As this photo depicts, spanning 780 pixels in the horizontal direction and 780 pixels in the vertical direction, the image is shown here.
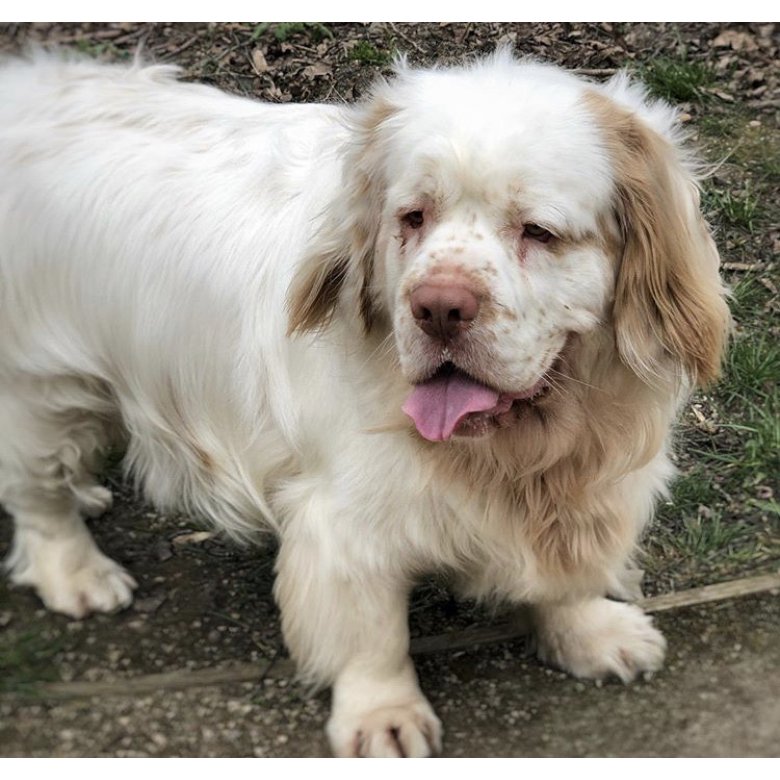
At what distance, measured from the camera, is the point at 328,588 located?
9.01ft

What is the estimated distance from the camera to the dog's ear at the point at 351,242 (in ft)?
7.86

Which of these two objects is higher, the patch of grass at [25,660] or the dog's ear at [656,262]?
the dog's ear at [656,262]

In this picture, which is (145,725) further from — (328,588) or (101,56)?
(101,56)

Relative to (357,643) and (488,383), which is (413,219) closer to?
(488,383)

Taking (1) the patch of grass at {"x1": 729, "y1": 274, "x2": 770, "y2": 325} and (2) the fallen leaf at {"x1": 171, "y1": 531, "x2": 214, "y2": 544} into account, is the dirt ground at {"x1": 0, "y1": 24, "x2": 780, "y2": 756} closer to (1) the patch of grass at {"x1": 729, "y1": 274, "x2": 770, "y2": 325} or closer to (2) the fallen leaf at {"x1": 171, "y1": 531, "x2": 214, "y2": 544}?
(2) the fallen leaf at {"x1": 171, "y1": 531, "x2": 214, "y2": 544}

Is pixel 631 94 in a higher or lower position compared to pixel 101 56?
higher

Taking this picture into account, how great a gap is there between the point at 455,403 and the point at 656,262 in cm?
49

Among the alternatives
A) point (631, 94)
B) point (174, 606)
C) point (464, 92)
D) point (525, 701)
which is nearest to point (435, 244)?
point (464, 92)

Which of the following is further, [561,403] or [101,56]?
[101,56]

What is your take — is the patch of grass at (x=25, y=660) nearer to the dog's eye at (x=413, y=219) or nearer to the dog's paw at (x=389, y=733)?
the dog's paw at (x=389, y=733)

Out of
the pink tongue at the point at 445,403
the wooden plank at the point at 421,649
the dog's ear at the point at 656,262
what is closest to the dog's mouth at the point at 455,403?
the pink tongue at the point at 445,403

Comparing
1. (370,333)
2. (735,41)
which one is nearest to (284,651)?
(370,333)

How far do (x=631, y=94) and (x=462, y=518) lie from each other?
39.3 inches

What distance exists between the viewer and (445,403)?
2279 mm
